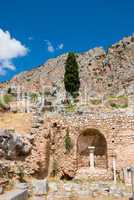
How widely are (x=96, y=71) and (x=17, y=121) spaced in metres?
34.0

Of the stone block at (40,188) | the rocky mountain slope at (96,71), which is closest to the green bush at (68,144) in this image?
the stone block at (40,188)

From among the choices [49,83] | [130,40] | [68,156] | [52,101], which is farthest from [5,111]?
[130,40]

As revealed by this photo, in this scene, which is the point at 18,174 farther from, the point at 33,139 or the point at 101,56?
the point at 101,56

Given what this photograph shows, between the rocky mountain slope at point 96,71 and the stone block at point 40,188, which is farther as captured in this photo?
the rocky mountain slope at point 96,71

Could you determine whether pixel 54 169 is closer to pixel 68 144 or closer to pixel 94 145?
pixel 68 144

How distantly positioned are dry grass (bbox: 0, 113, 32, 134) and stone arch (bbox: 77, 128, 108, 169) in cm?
343

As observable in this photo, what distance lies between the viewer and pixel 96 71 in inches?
2259

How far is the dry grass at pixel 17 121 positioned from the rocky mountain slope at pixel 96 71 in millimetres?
23184

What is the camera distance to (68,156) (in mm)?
23266

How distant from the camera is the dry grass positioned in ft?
77.2

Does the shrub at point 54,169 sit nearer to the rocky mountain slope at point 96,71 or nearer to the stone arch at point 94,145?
the stone arch at point 94,145

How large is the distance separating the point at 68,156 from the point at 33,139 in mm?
2447

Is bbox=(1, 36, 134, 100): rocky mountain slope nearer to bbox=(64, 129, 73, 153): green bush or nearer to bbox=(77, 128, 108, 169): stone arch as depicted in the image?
bbox=(77, 128, 108, 169): stone arch

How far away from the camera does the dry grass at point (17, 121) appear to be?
23531 mm
